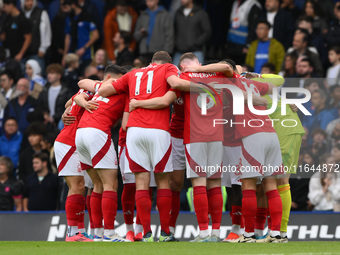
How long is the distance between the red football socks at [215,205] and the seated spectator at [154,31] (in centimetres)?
679

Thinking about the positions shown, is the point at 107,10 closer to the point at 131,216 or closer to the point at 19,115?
the point at 19,115

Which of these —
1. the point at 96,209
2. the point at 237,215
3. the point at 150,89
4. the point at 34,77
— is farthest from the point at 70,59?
the point at 237,215

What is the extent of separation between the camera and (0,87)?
17.1 m

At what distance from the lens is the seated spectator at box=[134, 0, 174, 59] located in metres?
16.5

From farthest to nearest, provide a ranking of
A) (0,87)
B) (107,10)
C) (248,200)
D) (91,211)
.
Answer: (107,10) → (0,87) → (91,211) → (248,200)

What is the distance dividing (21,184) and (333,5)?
714 centimetres

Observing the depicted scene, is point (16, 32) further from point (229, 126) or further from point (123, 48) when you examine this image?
point (229, 126)

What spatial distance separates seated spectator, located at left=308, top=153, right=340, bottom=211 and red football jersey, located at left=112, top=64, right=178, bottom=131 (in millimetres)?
3942

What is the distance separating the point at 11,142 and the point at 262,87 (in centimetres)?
715

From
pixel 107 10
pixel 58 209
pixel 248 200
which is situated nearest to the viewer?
pixel 248 200

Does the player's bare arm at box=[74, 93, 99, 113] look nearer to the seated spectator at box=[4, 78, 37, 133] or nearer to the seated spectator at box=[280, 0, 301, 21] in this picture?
the seated spectator at box=[4, 78, 37, 133]

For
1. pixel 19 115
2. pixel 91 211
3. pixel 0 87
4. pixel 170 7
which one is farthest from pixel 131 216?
pixel 170 7

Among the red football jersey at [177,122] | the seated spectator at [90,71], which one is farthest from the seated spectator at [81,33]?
the red football jersey at [177,122]

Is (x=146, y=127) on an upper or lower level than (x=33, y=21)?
lower
